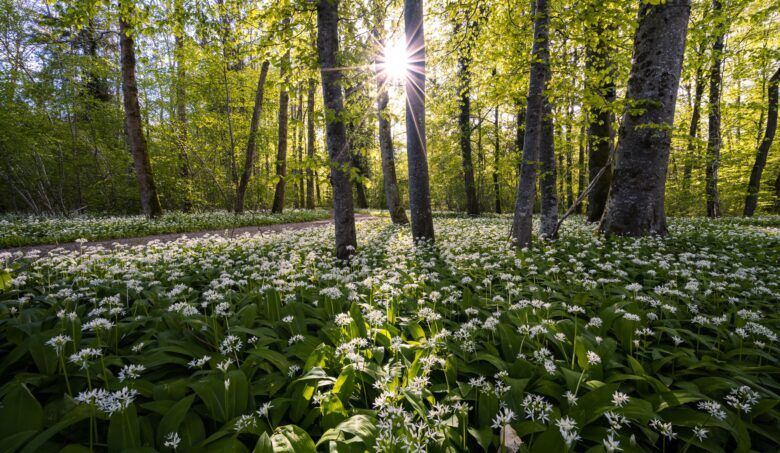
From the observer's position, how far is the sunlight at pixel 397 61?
7969mm

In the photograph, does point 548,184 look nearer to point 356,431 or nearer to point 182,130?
point 356,431

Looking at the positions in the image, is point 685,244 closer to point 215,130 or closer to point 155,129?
point 215,130

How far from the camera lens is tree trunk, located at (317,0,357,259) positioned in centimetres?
576

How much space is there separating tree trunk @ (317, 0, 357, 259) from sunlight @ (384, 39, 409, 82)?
2.11m

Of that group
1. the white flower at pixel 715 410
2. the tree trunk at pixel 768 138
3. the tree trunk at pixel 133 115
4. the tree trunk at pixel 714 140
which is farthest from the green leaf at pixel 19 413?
the tree trunk at pixel 768 138

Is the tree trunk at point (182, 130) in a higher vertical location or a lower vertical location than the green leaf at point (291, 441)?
higher

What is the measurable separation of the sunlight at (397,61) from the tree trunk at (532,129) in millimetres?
3153

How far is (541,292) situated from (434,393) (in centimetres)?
226

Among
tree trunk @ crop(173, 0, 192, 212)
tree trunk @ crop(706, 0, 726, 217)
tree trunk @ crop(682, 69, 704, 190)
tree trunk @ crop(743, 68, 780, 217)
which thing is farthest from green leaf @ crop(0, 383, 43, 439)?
tree trunk @ crop(743, 68, 780, 217)

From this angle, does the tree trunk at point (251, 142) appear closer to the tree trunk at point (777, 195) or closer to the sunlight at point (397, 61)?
the sunlight at point (397, 61)

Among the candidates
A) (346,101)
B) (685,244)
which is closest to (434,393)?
(346,101)

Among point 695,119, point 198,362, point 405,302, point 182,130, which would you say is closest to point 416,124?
point 405,302

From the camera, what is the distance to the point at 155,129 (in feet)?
65.3

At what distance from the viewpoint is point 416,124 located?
25.3 feet
